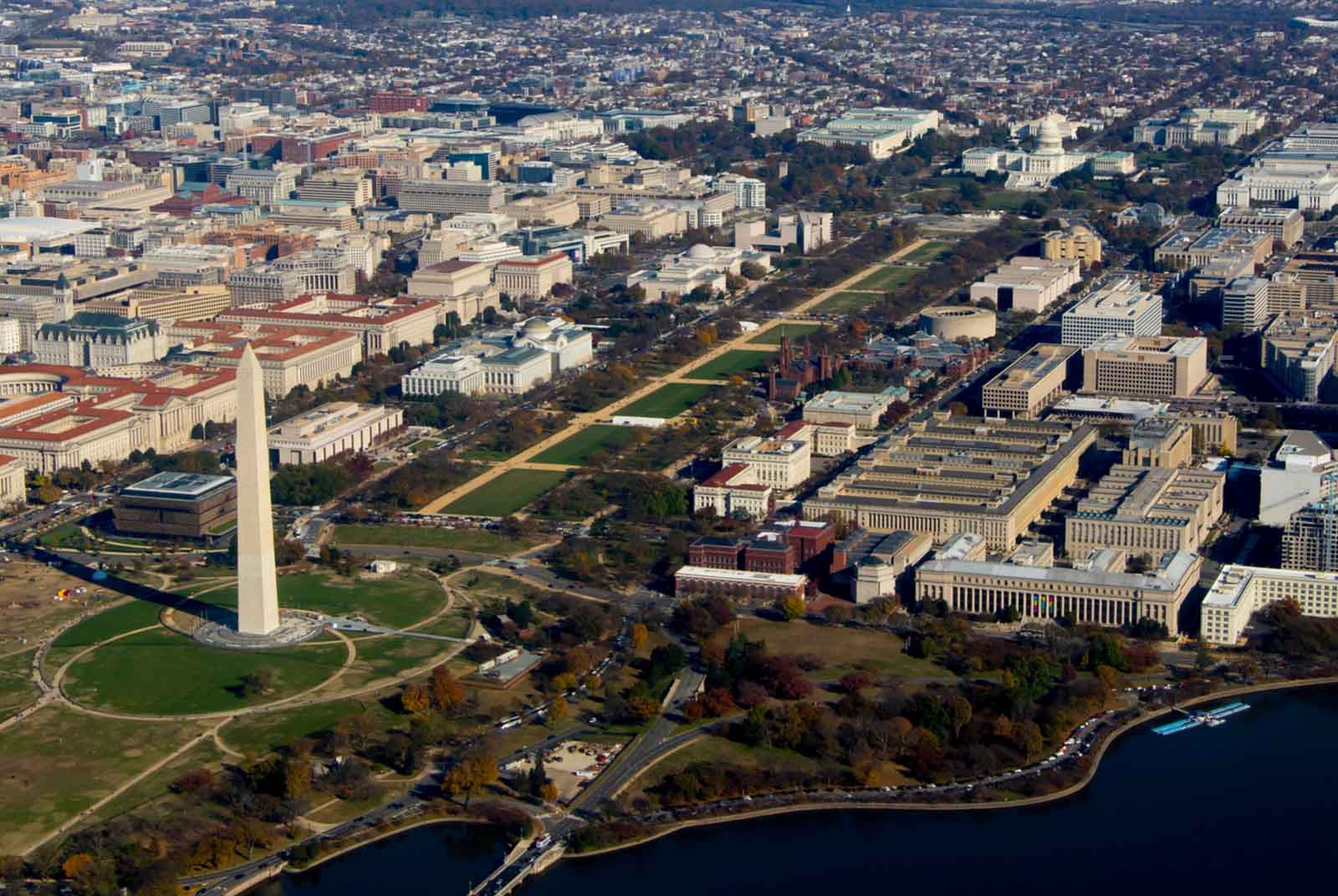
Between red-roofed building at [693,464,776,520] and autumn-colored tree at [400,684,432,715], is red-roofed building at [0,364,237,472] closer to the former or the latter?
red-roofed building at [693,464,776,520]

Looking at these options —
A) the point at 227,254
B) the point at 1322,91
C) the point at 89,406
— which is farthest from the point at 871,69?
the point at 89,406

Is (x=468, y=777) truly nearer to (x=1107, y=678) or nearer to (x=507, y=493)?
(x=1107, y=678)

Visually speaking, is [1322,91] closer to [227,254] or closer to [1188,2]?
[1188,2]

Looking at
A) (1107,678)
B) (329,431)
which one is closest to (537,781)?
(1107,678)

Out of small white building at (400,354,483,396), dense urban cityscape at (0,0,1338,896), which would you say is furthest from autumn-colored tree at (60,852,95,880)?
small white building at (400,354,483,396)

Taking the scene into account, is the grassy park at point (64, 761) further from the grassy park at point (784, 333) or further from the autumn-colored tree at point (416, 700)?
the grassy park at point (784, 333)

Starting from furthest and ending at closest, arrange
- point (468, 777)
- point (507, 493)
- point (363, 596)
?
point (507, 493) < point (363, 596) < point (468, 777)
